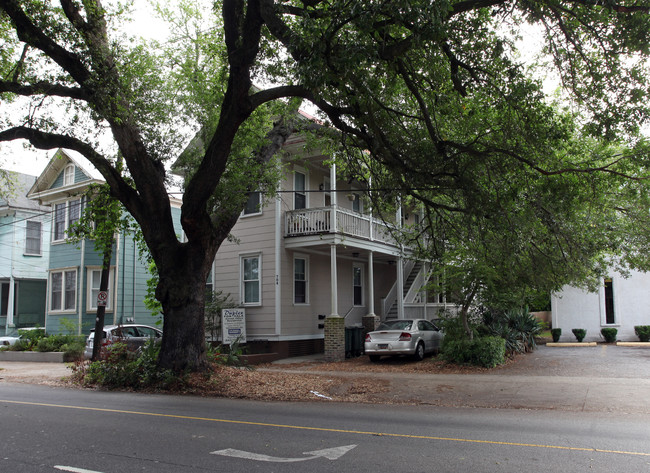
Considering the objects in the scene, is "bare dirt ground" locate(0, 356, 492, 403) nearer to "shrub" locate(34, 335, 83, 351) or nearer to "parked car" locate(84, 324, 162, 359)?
"parked car" locate(84, 324, 162, 359)

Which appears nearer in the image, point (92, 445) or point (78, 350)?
point (92, 445)

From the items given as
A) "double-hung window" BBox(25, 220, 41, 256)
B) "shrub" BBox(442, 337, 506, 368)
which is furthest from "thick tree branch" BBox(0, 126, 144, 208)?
"double-hung window" BBox(25, 220, 41, 256)

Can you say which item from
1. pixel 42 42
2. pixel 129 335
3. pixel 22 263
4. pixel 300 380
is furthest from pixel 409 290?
pixel 22 263

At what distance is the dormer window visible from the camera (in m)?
27.6

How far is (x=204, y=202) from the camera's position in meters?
12.3

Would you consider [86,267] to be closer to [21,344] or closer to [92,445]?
[21,344]

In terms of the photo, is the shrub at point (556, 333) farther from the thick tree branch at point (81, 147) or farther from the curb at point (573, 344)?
the thick tree branch at point (81, 147)

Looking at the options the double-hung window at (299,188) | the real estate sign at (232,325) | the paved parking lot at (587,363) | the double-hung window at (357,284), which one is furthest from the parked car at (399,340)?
the double-hung window at (299,188)

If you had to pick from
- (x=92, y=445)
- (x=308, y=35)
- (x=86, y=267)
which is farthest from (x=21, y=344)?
(x=308, y=35)

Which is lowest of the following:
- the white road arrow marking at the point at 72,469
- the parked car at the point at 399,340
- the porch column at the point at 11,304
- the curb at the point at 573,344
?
the curb at the point at 573,344

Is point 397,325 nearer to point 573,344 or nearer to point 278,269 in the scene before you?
point 278,269

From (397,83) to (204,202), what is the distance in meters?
4.99

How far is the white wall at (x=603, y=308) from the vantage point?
2416cm

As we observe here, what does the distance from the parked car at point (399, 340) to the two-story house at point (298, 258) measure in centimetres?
177
